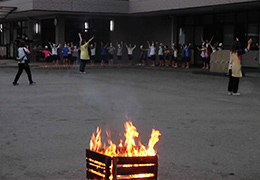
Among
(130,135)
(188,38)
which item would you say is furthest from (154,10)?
(130,135)

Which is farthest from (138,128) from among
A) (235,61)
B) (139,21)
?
(139,21)

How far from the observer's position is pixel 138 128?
8547 mm

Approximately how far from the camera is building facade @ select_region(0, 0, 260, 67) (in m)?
28.6

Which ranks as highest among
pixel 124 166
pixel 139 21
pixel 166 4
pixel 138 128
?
pixel 166 4

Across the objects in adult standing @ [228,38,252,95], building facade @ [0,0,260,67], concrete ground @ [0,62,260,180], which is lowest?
concrete ground @ [0,62,260,180]

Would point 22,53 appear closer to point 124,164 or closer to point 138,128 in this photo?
point 138,128

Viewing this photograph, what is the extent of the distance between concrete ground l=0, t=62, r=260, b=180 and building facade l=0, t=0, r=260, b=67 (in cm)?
1309

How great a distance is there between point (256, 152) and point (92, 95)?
8054 mm

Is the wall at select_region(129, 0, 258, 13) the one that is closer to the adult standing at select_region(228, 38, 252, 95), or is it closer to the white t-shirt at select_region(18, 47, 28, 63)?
the adult standing at select_region(228, 38, 252, 95)

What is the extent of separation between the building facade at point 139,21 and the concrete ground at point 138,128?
42.9 feet

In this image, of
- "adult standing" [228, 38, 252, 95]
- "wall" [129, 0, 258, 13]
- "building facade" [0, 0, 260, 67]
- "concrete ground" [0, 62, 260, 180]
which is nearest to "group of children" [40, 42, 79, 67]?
"building facade" [0, 0, 260, 67]

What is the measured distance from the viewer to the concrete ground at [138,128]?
227 inches

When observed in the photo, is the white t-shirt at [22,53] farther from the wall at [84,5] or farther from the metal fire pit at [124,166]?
the wall at [84,5]

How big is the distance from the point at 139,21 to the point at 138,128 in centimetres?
3034
